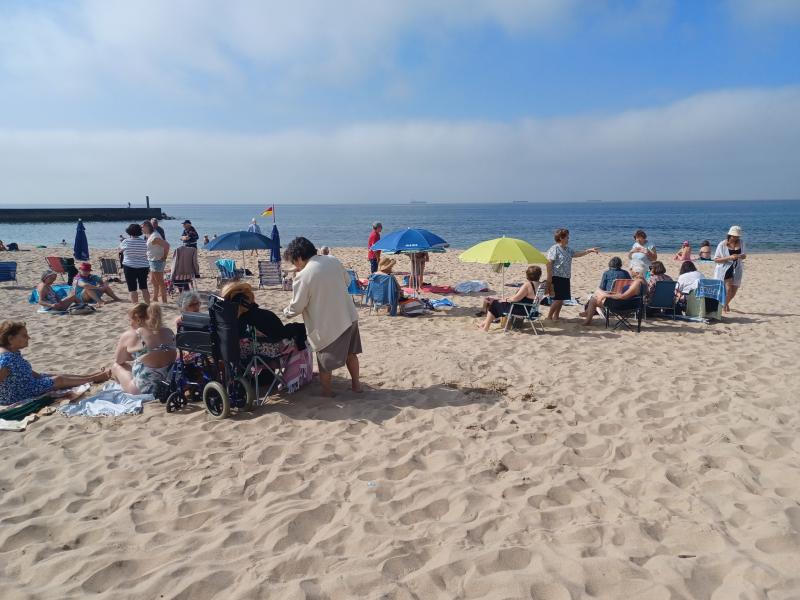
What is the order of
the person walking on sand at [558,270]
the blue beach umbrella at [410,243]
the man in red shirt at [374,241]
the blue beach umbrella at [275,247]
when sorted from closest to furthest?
the person walking on sand at [558,270] < the blue beach umbrella at [410,243] < the man in red shirt at [374,241] < the blue beach umbrella at [275,247]

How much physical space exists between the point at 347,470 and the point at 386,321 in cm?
494

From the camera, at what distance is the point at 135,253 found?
8.74m

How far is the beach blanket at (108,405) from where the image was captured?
14.4ft

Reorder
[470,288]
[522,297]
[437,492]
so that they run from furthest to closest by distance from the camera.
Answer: [470,288] < [522,297] < [437,492]

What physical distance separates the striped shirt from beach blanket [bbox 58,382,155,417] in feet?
15.2

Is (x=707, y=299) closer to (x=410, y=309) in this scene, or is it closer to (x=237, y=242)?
(x=410, y=309)

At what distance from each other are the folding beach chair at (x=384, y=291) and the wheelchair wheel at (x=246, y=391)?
4.34 m

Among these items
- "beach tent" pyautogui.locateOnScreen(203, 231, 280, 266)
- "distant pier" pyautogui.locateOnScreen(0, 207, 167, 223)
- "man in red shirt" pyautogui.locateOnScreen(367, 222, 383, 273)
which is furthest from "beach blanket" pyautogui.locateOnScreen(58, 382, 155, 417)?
"distant pier" pyautogui.locateOnScreen(0, 207, 167, 223)

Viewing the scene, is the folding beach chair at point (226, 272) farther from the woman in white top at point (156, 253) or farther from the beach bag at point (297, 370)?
the beach bag at point (297, 370)

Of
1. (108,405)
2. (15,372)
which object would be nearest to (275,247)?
(15,372)

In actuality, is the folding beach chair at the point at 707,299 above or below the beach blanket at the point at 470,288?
above

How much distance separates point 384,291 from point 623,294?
3.63 meters

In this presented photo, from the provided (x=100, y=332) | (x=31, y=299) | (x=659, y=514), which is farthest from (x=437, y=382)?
(x=31, y=299)

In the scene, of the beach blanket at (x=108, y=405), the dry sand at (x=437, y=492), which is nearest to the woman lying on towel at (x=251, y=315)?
the dry sand at (x=437, y=492)
